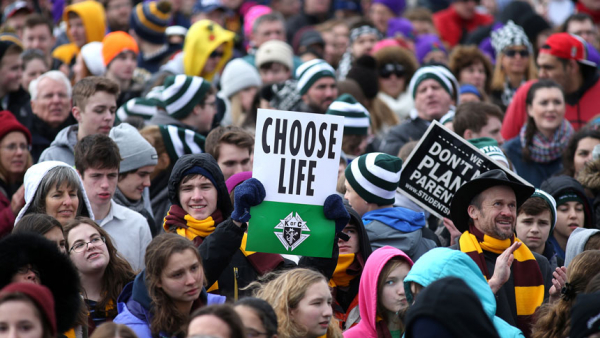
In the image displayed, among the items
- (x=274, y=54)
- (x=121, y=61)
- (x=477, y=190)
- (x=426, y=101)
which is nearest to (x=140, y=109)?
(x=121, y=61)

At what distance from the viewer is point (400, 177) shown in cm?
728


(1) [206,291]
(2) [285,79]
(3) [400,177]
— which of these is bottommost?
(1) [206,291]

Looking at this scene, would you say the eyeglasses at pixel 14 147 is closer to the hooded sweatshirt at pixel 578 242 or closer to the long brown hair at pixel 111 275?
the long brown hair at pixel 111 275

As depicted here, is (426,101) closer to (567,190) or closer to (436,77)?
(436,77)

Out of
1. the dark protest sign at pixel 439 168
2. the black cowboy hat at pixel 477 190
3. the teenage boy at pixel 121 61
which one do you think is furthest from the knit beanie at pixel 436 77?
the black cowboy hat at pixel 477 190

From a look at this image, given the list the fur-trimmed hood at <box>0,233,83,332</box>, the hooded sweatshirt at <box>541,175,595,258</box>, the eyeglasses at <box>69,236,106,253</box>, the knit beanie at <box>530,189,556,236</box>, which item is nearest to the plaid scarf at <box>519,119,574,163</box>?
the hooded sweatshirt at <box>541,175,595,258</box>

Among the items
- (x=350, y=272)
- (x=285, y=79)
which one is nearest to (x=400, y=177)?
(x=350, y=272)

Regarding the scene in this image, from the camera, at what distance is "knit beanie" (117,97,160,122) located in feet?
32.2

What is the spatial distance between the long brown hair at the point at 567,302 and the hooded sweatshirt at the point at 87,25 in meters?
8.52

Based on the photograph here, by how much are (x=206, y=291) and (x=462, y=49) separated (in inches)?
291

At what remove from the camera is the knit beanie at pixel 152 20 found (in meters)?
12.7

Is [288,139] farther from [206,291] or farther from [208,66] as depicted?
[208,66]

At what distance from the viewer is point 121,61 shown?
35.4 feet

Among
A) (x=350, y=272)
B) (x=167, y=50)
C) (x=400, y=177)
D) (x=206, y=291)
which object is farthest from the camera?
(x=167, y=50)
